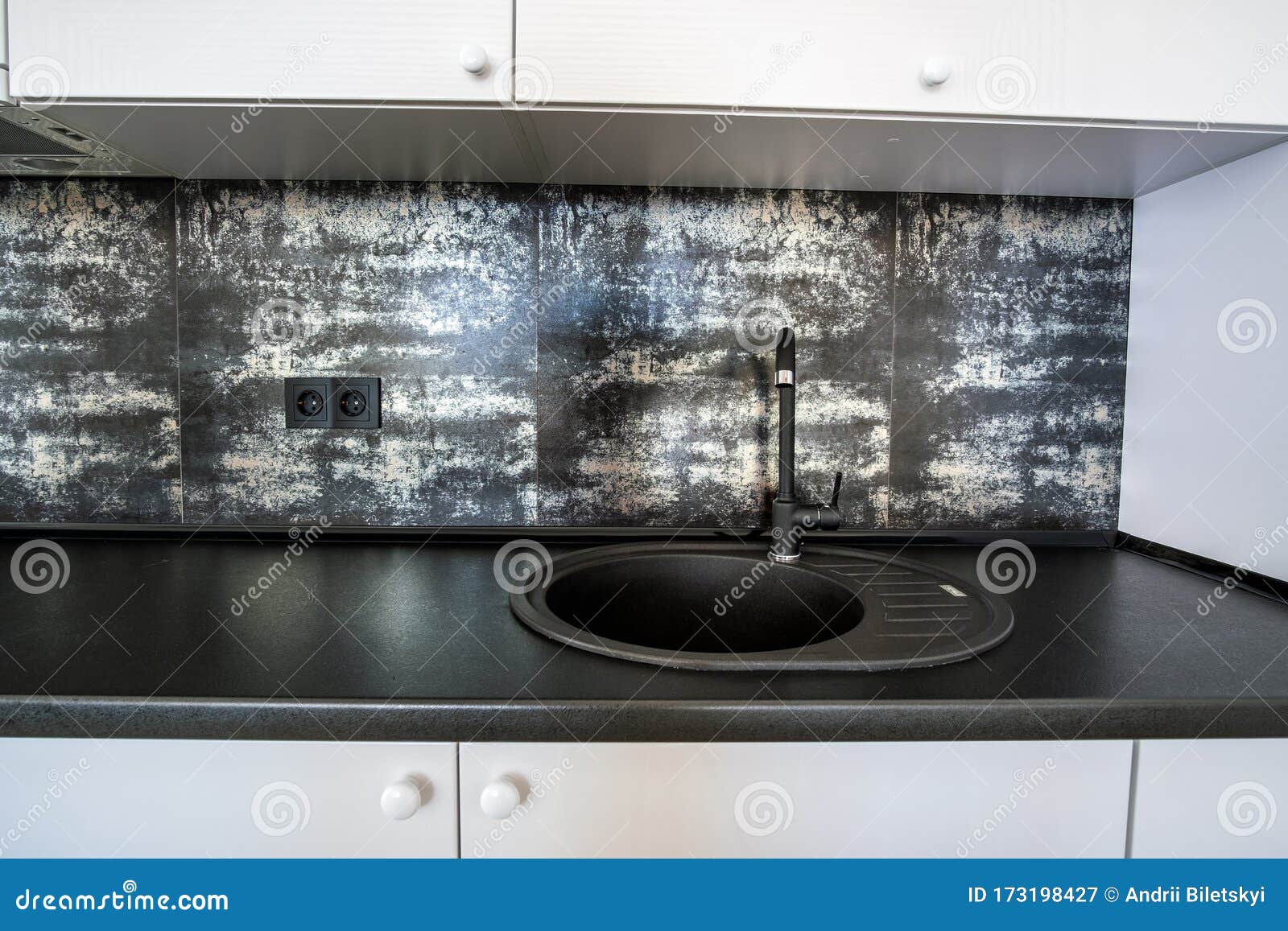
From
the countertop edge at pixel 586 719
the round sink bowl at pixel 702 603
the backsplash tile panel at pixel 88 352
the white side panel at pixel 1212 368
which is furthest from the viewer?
the backsplash tile panel at pixel 88 352

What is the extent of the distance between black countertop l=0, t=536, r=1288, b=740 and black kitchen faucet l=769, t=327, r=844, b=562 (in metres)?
0.34

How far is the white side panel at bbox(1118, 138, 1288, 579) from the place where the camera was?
1.03 metres

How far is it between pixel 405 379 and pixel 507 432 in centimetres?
22

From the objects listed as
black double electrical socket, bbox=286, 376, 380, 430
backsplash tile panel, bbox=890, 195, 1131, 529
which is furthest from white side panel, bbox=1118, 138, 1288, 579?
black double electrical socket, bbox=286, 376, 380, 430

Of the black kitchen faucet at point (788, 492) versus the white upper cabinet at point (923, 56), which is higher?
the white upper cabinet at point (923, 56)

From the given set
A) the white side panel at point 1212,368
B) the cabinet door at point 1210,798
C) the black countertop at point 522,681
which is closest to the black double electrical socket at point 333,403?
the black countertop at point 522,681

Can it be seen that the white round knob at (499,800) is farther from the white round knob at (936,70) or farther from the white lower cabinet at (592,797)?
the white round knob at (936,70)

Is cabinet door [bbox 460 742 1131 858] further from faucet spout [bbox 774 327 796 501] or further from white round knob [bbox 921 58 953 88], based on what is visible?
white round knob [bbox 921 58 953 88]

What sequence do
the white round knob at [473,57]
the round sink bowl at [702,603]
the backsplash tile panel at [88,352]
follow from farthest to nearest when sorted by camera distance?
1. the backsplash tile panel at [88,352]
2. the round sink bowl at [702,603]
3. the white round knob at [473,57]

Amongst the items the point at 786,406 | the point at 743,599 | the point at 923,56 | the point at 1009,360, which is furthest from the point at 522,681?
the point at 1009,360

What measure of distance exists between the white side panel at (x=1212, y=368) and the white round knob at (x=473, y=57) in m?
1.13

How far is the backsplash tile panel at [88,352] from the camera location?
130 centimetres

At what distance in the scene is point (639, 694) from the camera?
0.70 m
